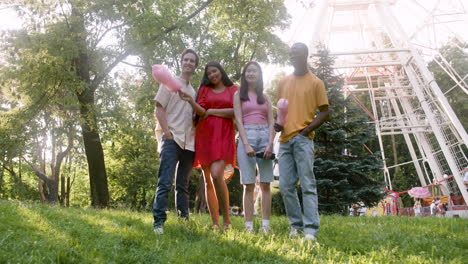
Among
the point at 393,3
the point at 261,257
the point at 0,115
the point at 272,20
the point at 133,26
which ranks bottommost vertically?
the point at 261,257

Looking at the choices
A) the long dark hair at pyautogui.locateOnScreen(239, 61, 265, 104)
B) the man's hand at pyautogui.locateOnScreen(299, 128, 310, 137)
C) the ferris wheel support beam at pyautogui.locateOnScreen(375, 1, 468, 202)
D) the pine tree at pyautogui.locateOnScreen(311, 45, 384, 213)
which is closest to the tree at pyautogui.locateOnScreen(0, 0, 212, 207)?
the pine tree at pyautogui.locateOnScreen(311, 45, 384, 213)

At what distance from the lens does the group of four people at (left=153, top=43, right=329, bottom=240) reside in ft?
14.0

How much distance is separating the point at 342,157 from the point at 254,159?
8.77 meters

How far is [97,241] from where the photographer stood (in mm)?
3406

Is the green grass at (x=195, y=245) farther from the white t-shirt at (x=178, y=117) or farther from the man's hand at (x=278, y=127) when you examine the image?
the man's hand at (x=278, y=127)

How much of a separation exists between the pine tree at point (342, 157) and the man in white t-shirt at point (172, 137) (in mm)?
7613

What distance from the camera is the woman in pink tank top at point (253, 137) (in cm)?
436

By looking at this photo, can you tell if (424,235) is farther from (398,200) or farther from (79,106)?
(398,200)

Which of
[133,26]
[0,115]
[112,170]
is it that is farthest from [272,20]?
[112,170]

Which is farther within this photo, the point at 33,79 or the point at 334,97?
the point at 334,97

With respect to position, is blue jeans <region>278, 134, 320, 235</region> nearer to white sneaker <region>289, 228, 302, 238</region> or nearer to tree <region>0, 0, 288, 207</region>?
white sneaker <region>289, 228, 302, 238</region>

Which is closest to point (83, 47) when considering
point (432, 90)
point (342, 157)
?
point (342, 157)

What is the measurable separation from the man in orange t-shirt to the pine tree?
7.47m

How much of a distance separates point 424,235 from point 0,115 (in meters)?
12.4
